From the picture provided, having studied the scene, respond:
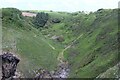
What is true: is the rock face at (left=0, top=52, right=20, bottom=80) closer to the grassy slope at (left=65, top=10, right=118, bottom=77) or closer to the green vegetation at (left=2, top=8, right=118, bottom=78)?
the green vegetation at (left=2, top=8, right=118, bottom=78)

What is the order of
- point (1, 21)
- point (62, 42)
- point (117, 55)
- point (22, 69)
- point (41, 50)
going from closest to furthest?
point (117, 55) < point (22, 69) < point (41, 50) < point (1, 21) < point (62, 42)

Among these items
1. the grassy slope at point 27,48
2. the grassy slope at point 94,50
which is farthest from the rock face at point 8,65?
the grassy slope at point 94,50

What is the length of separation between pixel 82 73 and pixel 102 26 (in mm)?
44671

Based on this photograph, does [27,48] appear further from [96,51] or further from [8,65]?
[96,51]

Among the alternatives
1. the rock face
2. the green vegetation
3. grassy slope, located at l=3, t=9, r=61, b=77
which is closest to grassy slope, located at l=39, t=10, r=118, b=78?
the green vegetation

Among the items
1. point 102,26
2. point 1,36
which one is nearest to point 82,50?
point 102,26

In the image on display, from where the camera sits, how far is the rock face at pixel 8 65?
332ft

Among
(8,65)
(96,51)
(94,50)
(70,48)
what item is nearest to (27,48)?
(8,65)

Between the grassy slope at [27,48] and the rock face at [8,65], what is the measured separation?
1815 millimetres

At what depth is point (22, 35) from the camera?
133 meters

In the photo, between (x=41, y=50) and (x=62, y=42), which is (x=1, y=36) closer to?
(x=41, y=50)

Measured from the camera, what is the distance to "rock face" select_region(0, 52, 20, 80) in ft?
332

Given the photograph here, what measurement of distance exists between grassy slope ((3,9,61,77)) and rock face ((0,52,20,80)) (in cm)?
182

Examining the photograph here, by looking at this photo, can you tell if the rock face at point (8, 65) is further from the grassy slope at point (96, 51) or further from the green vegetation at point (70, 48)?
the grassy slope at point (96, 51)
